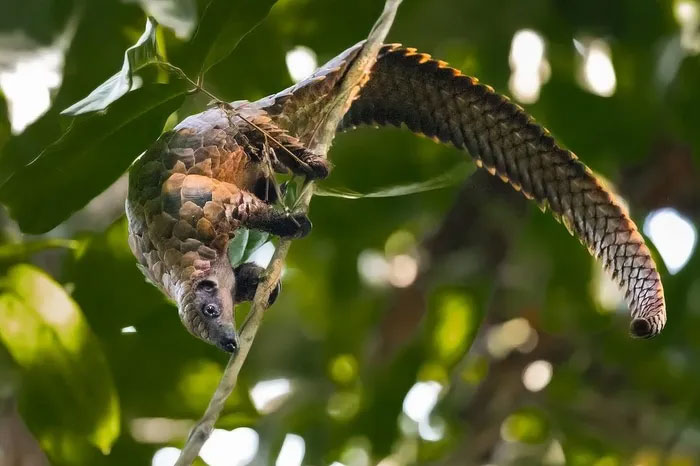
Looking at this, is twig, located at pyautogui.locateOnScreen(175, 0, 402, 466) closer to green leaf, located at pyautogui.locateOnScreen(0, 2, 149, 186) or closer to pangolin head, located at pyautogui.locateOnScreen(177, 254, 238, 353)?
pangolin head, located at pyautogui.locateOnScreen(177, 254, 238, 353)

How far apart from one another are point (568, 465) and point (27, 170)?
3.58ft

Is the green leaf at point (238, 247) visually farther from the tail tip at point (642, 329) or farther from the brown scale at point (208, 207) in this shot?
the tail tip at point (642, 329)

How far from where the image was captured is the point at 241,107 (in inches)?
26.5

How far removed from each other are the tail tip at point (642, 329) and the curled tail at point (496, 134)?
14 centimetres

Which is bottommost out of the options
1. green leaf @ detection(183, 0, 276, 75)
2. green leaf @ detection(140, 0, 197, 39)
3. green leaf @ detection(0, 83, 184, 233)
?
green leaf @ detection(0, 83, 184, 233)

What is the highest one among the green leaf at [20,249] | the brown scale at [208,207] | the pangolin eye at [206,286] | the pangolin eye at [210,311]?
the green leaf at [20,249]

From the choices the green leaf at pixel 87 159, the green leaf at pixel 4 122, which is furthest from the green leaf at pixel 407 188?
the green leaf at pixel 4 122

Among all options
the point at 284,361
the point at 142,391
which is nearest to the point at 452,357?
the point at 284,361

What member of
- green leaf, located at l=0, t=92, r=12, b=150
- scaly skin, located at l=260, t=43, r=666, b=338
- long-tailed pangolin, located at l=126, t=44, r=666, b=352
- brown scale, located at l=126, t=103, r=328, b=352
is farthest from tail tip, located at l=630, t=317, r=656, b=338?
green leaf, located at l=0, t=92, r=12, b=150

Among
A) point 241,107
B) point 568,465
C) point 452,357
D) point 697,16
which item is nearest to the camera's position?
point 241,107

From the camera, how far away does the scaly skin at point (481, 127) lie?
681mm

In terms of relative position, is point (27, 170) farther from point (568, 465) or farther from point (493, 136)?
point (568, 465)

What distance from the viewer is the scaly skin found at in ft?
2.23

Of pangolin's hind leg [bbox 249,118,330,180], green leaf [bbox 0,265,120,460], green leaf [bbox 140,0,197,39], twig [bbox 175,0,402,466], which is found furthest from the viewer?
green leaf [bbox 0,265,120,460]
